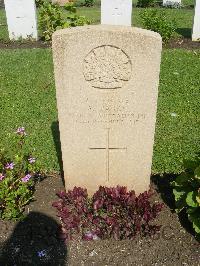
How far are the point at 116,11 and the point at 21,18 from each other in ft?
9.05

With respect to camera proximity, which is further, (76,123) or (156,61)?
(76,123)

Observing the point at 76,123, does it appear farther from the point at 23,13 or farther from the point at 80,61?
the point at 23,13

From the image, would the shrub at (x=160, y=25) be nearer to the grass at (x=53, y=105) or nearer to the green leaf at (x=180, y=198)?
the grass at (x=53, y=105)

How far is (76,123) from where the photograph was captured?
11.9ft

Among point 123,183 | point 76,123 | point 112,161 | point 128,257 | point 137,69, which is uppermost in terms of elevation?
point 137,69

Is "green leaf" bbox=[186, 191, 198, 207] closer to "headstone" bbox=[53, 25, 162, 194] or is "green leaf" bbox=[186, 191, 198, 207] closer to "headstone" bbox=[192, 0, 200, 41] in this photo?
"headstone" bbox=[53, 25, 162, 194]

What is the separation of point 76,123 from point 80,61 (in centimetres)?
65

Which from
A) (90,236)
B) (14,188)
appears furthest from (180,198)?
(14,188)

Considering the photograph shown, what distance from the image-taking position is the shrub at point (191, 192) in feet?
11.3

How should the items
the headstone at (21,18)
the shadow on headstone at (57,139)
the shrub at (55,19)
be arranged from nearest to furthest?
1. the shadow on headstone at (57,139)
2. the shrub at (55,19)
3. the headstone at (21,18)

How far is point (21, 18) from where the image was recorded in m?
10.7

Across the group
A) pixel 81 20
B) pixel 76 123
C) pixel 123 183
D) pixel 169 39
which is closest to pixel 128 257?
pixel 123 183

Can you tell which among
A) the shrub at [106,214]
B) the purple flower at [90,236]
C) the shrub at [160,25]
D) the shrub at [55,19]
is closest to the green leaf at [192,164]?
the shrub at [106,214]

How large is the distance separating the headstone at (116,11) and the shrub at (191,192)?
7825mm
